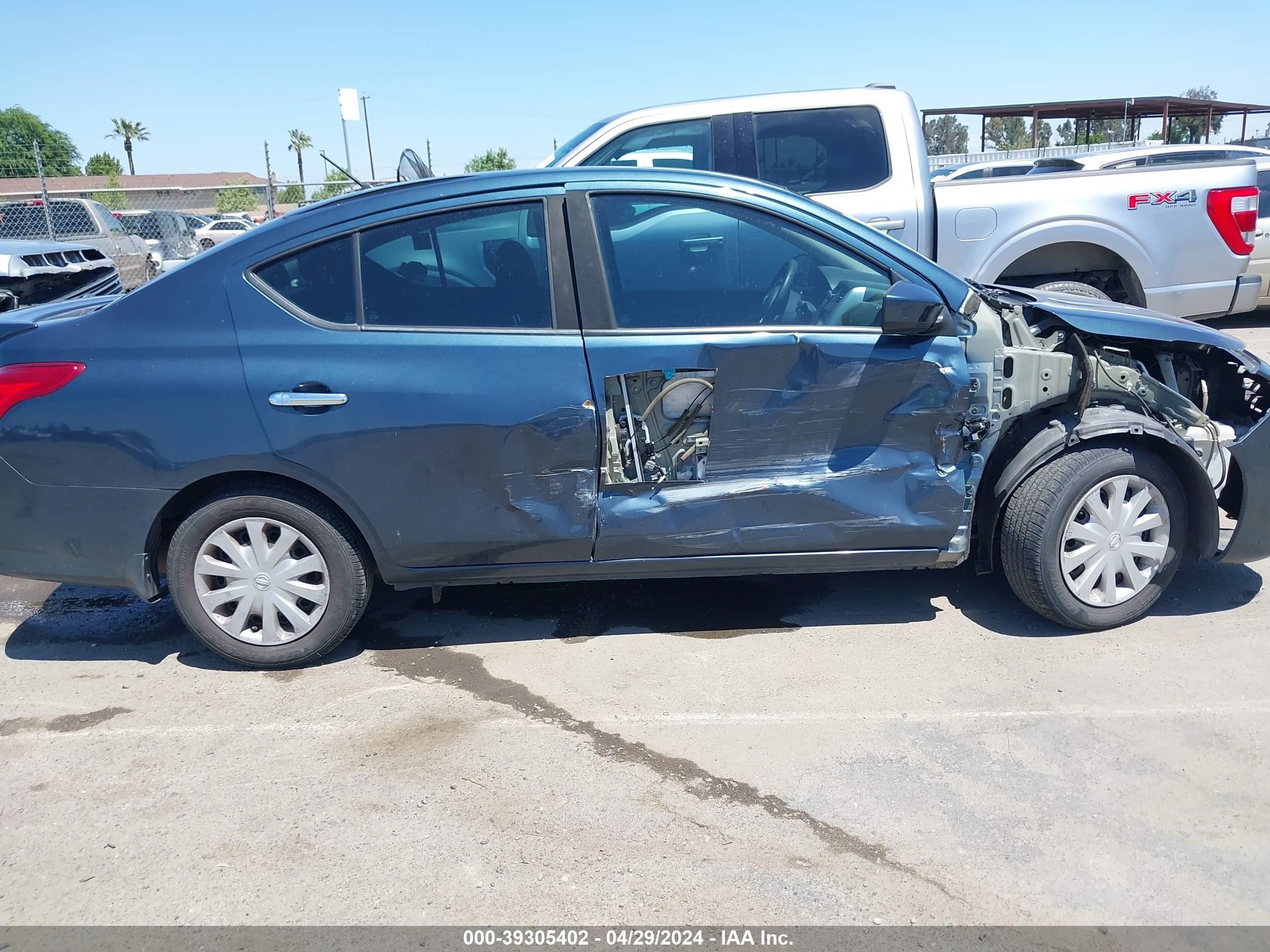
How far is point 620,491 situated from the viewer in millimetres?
3842

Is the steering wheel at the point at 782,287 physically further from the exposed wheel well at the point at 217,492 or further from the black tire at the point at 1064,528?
the exposed wheel well at the point at 217,492

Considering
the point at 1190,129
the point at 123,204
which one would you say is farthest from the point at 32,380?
the point at 1190,129

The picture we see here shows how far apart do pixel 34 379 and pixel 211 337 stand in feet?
2.26

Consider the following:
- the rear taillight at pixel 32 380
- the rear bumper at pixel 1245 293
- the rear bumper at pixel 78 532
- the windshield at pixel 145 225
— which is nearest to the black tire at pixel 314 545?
the rear bumper at pixel 78 532

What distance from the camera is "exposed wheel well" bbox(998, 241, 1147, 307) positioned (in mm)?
6852

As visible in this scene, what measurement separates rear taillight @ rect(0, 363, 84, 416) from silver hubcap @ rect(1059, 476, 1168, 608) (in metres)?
3.87

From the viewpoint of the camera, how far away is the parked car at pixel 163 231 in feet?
56.1

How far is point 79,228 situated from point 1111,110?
29179 mm

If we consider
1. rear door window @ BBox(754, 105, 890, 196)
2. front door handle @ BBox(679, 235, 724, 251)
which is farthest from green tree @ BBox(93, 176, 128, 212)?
front door handle @ BBox(679, 235, 724, 251)

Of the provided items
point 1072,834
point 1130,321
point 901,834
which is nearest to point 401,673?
point 901,834

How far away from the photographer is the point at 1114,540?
3.97 m

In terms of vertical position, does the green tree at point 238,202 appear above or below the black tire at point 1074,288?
above

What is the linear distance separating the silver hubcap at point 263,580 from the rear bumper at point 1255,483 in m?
3.67

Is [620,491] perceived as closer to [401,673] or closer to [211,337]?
[401,673]
